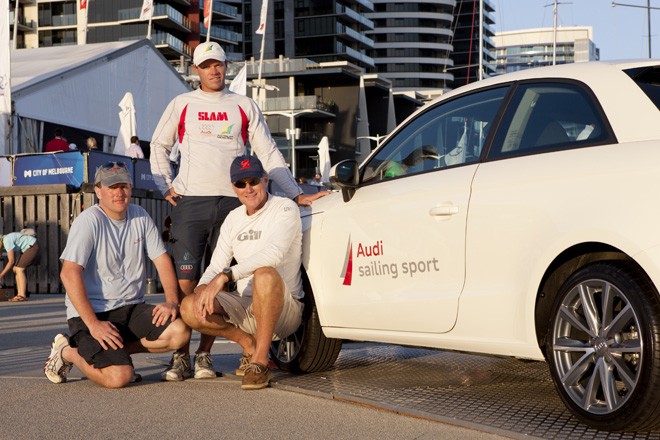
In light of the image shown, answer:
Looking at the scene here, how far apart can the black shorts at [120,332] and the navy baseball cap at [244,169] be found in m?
0.97

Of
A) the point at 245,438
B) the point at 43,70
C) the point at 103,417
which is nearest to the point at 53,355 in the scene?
the point at 103,417

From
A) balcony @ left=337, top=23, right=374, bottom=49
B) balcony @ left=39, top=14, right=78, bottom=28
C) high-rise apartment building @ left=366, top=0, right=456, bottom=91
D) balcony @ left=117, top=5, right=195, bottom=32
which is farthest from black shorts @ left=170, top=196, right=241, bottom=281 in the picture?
high-rise apartment building @ left=366, top=0, right=456, bottom=91

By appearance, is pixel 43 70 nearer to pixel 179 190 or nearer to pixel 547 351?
pixel 179 190

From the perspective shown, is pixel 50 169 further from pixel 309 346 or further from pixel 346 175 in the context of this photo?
pixel 346 175

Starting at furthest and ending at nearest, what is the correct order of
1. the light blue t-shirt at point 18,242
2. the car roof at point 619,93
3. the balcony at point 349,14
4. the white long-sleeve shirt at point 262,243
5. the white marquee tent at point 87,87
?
the balcony at point 349,14 → the white marquee tent at point 87,87 → the light blue t-shirt at point 18,242 → the white long-sleeve shirt at point 262,243 → the car roof at point 619,93

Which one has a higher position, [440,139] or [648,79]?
[648,79]

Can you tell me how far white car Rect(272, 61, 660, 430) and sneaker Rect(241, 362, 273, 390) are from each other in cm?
56

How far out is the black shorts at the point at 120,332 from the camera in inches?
238

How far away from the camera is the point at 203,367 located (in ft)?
21.2

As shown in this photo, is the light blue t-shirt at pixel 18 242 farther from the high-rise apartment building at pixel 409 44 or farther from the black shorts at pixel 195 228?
the high-rise apartment building at pixel 409 44

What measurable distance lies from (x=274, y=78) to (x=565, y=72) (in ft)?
264

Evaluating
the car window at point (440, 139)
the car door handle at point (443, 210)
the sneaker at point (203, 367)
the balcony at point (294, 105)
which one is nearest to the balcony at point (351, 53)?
the balcony at point (294, 105)

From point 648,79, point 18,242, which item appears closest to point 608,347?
point 648,79

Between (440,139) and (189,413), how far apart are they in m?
1.99
